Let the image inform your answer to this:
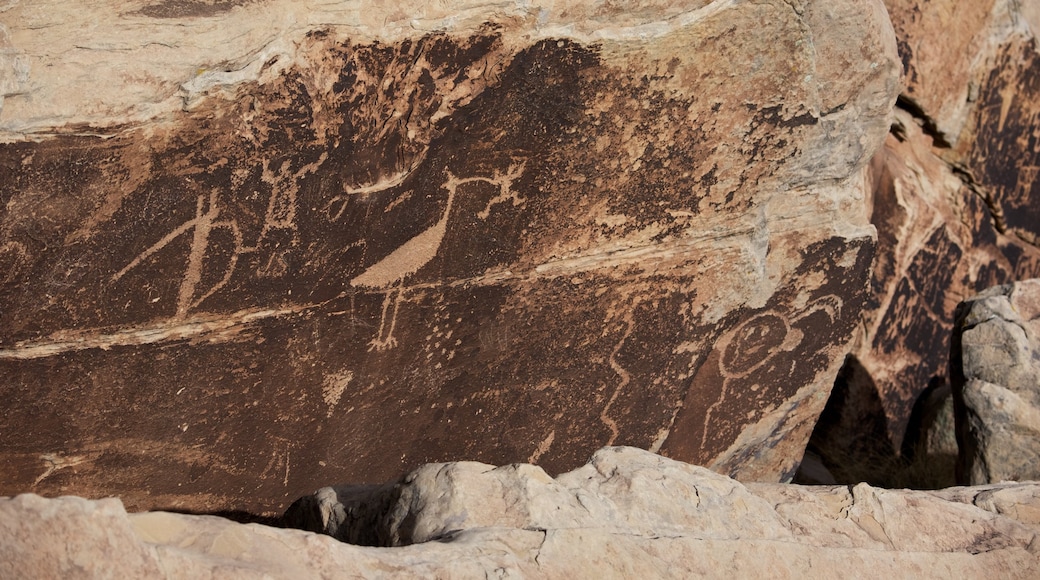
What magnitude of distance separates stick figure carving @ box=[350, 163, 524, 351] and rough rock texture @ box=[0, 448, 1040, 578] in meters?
0.56

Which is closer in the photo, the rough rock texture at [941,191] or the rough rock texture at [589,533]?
the rough rock texture at [589,533]

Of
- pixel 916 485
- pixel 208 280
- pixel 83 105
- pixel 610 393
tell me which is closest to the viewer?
pixel 83 105

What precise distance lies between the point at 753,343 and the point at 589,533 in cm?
153

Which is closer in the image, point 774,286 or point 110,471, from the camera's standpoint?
point 110,471

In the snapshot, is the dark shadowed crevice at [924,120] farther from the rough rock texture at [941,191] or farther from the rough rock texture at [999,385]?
the rough rock texture at [999,385]

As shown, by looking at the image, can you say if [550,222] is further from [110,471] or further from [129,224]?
[110,471]

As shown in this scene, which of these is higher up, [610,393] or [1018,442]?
[610,393]

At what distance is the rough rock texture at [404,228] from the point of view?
7.37 ft

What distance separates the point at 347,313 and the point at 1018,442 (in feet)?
6.37

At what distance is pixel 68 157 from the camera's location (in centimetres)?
218

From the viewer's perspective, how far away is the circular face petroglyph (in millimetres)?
3275

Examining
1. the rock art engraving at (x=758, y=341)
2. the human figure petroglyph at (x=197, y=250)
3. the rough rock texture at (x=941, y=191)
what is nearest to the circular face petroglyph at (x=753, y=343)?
the rock art engraving at (x=758, y=341)

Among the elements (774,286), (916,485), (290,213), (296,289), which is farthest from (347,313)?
(916,485)

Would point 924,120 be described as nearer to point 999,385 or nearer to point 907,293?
point 907,293
